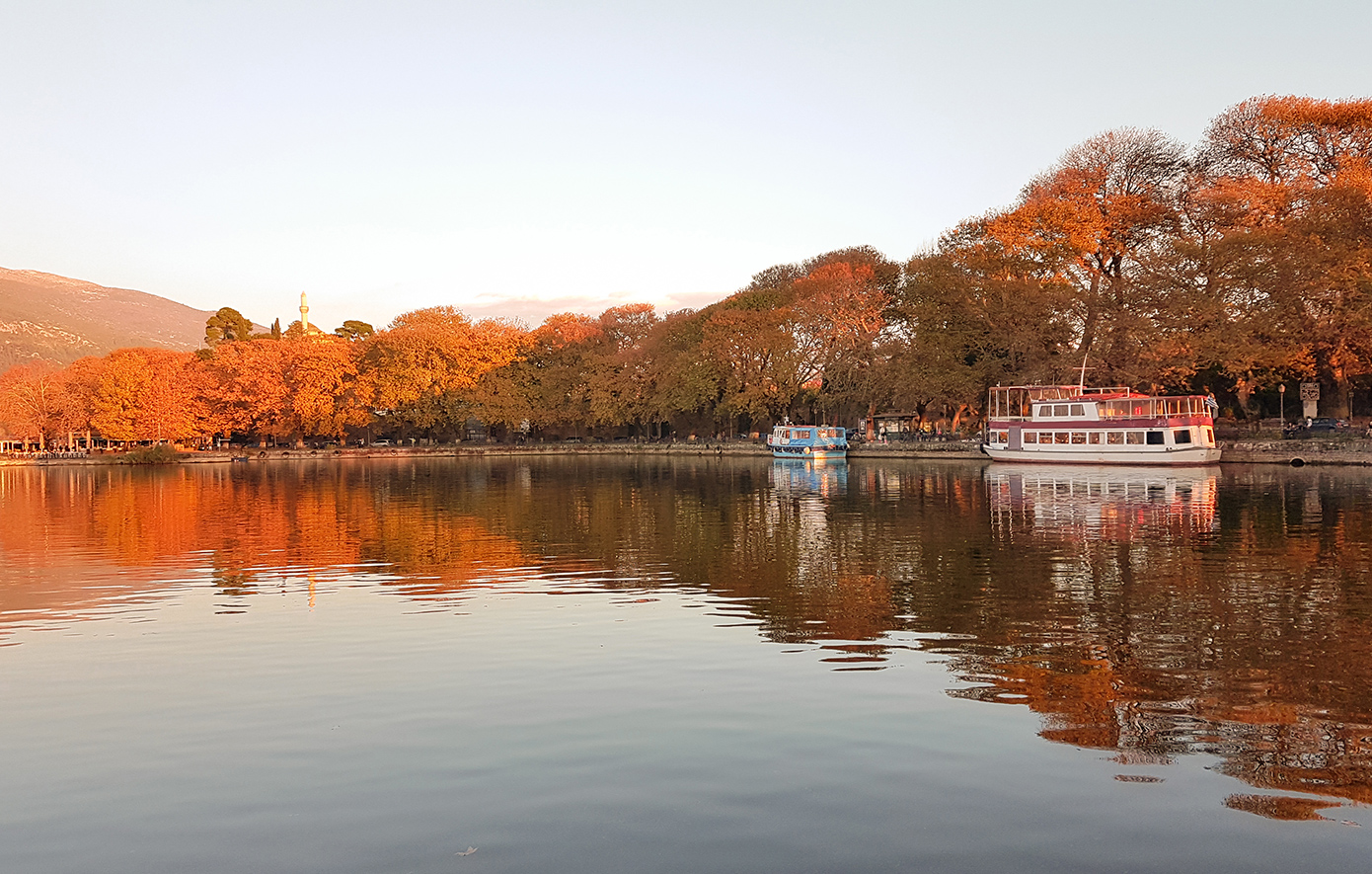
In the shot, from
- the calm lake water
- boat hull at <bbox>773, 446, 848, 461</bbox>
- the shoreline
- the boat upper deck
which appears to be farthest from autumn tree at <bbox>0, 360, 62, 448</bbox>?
the calm lake water

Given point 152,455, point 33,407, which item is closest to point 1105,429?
point 152,455

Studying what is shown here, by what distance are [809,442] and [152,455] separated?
67.8 m

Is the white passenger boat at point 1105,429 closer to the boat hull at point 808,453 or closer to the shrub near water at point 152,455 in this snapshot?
the boat hull at point 808,453

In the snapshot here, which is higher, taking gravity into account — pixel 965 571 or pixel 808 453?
pixel 808 453

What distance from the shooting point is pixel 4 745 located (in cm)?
1076

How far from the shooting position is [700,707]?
11711mm

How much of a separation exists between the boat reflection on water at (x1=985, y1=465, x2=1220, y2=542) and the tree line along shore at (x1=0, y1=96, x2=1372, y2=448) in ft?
38.3

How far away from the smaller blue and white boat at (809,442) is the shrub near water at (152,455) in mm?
63117

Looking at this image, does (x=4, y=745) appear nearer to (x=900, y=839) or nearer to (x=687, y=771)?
(x=687, y=771)

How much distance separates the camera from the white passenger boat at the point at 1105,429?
61656 millimetres

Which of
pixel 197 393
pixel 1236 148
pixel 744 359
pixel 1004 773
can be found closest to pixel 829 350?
pixel 744 359

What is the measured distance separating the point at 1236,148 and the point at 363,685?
232 ft

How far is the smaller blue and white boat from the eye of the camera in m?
86.0

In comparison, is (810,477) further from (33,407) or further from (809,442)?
(33,407)
